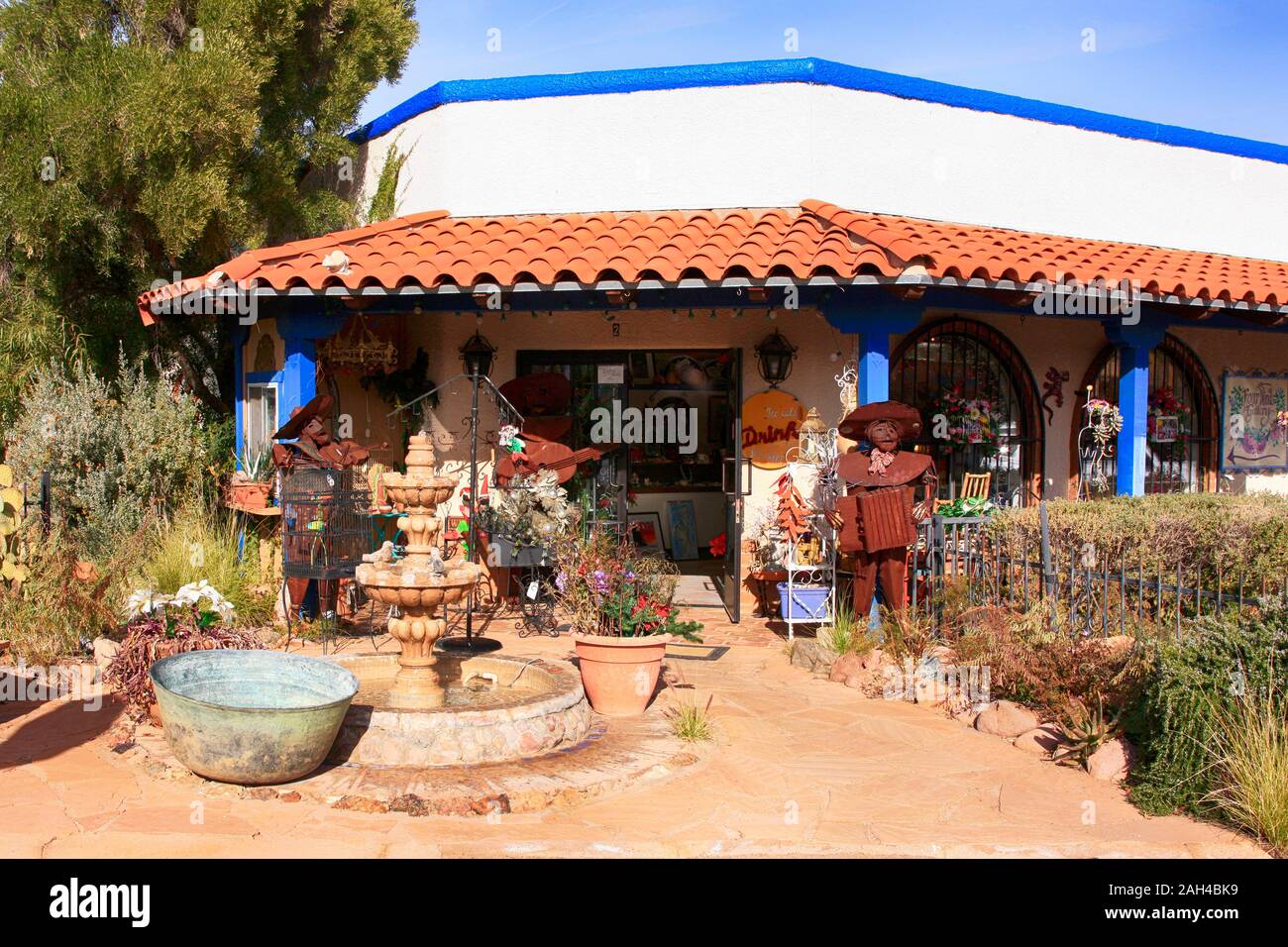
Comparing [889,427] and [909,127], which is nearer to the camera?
[889,427]

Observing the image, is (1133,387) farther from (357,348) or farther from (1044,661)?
(357,348)

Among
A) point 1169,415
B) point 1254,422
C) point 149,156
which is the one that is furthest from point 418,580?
point 1254,422

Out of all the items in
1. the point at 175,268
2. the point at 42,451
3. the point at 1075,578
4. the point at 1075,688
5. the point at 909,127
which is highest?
the point at 909,127

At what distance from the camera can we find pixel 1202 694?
5.15 m

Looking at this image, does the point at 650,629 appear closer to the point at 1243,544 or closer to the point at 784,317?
the point at 1243,544

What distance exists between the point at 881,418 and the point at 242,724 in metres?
5.33

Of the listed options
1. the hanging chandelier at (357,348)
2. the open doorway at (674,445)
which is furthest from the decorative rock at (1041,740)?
the hanging chandelier at (357,348)

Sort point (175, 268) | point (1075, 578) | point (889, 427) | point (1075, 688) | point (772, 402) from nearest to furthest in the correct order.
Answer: point (1075, 688) < point (1075, 578) < point (889, 427) < point (772, 402) < point (175, 268)

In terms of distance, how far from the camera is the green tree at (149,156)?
963 cm

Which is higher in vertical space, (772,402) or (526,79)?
(526,79)

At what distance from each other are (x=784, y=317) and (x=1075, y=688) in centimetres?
487

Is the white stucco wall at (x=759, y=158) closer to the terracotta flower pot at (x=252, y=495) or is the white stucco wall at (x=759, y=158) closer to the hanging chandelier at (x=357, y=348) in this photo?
the hanging chandelier at (x=357, y=348)

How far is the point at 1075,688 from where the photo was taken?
642 centimetres

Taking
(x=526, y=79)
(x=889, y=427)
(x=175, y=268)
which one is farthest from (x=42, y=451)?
(x=889, y=427)
